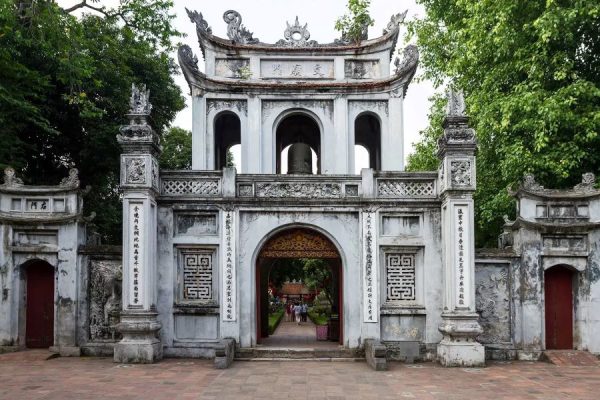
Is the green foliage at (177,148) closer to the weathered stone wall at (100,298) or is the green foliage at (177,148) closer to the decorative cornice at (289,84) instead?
the decorative cornice at (289,84)

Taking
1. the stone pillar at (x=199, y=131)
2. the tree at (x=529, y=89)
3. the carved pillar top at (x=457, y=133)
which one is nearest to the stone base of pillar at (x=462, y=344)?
the carved pillar top at (x=457, y=133)

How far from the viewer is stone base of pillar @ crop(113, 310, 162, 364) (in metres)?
12.6

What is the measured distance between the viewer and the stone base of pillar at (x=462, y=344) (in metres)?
12.5

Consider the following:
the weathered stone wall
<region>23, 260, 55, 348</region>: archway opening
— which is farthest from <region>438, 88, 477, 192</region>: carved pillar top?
<region>23, 260, 55, 348</region>: archway opening

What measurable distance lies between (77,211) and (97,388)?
514 cm

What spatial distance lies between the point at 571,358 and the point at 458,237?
3369 mm

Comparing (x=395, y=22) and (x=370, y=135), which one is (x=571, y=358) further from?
(x=395, y=22)

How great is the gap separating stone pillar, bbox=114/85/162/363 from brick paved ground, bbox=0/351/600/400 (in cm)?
51

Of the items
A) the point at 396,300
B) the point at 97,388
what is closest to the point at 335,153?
the point at 396,300

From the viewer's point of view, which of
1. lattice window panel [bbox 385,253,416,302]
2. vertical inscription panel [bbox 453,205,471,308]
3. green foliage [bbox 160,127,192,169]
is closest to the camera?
vertical inscription panel [bbox 453,205,471,308]

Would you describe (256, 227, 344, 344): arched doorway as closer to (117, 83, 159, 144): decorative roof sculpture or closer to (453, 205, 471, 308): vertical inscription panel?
(453, 205, 471, 308): vertical inscription panel

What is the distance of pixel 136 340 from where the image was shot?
1273 cm

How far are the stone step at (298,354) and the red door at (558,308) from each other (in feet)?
13.7

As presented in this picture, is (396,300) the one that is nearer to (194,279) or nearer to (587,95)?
(194,279)
